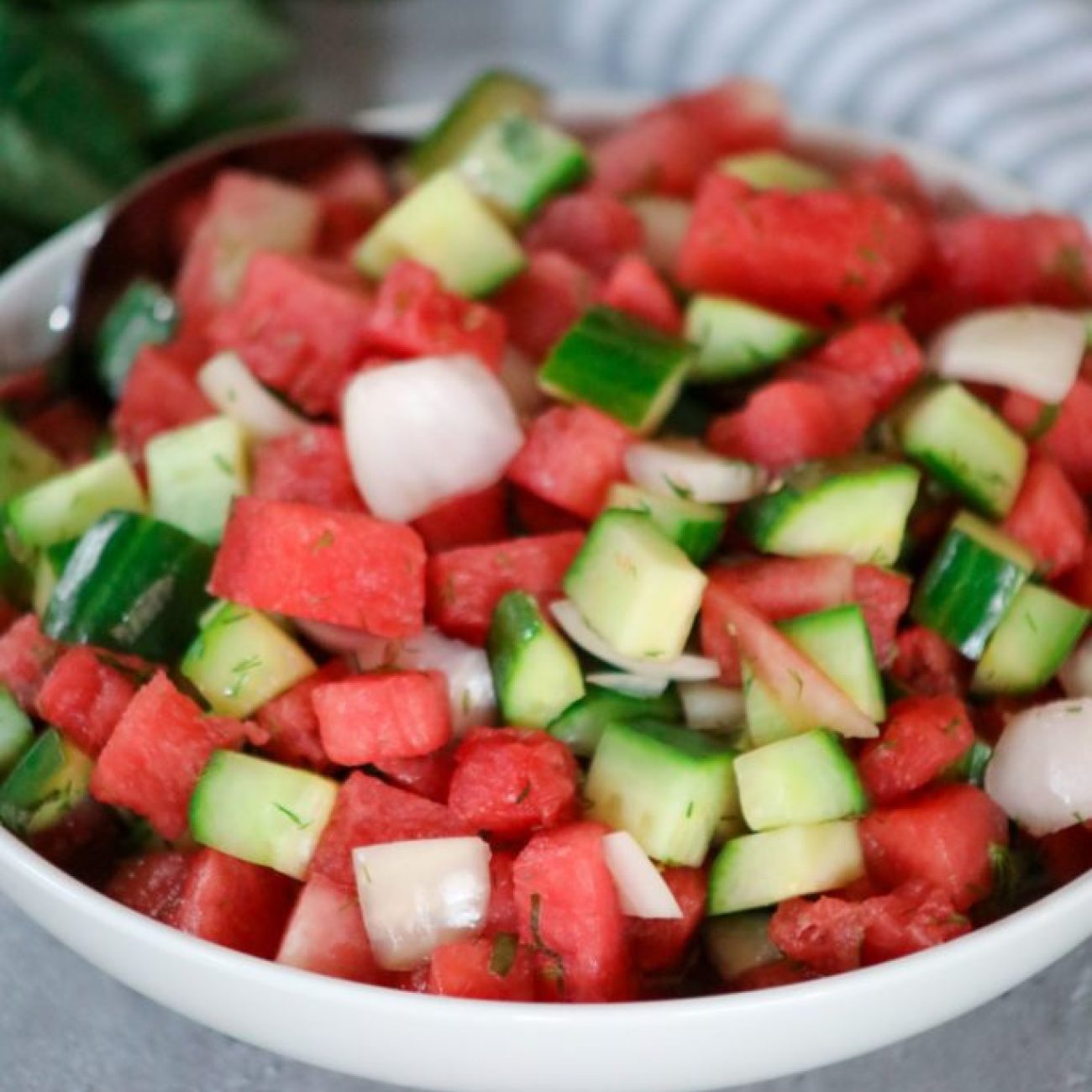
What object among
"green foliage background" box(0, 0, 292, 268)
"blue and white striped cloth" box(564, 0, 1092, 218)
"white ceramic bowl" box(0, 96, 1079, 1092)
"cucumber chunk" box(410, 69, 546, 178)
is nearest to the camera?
"white ceramic bowl" box(0, 96, 1079, 1092)

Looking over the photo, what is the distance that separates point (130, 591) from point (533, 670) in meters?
0.39

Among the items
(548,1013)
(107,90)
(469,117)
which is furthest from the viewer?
(107,90)

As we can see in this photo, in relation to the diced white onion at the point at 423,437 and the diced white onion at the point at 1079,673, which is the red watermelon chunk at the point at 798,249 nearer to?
the diced white onion at the point at 423,437

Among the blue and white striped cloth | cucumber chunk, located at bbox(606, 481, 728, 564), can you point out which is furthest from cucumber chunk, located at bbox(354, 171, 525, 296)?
the blue and white striped cloth

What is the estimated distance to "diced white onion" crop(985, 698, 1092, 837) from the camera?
1.31m

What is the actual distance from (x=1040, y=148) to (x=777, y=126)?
1.80 feet

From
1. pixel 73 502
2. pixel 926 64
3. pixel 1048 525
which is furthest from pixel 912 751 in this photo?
pixel 926 64

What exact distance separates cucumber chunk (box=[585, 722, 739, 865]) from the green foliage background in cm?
135

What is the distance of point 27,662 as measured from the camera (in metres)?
1.45

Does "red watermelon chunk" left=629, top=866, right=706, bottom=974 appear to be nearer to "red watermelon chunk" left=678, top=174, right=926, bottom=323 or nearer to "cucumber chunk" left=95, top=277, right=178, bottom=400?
"red watermelon chunk" left=678, top=174, right=926, bottom=323

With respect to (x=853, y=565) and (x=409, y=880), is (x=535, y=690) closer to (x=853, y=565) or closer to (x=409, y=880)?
(x=409, y=880)

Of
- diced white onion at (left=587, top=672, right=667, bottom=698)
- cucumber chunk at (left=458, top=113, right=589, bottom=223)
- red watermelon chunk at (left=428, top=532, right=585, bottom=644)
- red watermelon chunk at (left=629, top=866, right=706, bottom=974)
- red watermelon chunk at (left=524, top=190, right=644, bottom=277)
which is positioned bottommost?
red watermelon chunk at (left=629, top=866, right=706, bottom=974)

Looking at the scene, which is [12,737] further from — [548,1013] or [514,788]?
[548,1013]

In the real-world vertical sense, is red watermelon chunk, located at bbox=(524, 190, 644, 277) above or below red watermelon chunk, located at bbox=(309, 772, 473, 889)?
above
